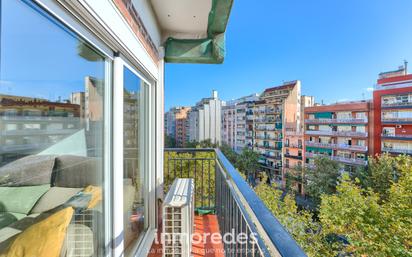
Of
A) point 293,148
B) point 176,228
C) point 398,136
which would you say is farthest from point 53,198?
point 293,148

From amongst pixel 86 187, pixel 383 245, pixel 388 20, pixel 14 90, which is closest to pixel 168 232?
pixel 86 187

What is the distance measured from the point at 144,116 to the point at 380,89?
2061 centimetres

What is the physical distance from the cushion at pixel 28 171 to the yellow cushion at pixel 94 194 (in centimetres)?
23

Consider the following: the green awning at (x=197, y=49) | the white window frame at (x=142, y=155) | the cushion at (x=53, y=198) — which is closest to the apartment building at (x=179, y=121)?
the green awning at (x=197, y=49)

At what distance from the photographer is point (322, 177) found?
674 inches

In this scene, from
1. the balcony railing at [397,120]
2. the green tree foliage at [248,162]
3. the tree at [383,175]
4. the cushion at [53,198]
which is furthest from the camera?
the green tree foliage at [248,162]

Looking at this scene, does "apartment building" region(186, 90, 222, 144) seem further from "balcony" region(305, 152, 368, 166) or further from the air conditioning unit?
the air conditioning unit

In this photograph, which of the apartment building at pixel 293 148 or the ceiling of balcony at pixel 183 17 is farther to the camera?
the apartment building at pixel 293 148

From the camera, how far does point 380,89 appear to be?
53.8ft

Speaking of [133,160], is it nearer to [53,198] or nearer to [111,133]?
[111,133]

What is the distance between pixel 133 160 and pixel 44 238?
2.71ft

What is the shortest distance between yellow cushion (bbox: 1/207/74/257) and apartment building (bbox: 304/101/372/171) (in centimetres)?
2125

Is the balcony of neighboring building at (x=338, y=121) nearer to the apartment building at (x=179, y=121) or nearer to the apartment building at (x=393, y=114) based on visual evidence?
the apartment building at (x=393, y=114)

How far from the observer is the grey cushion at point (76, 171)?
751mm
